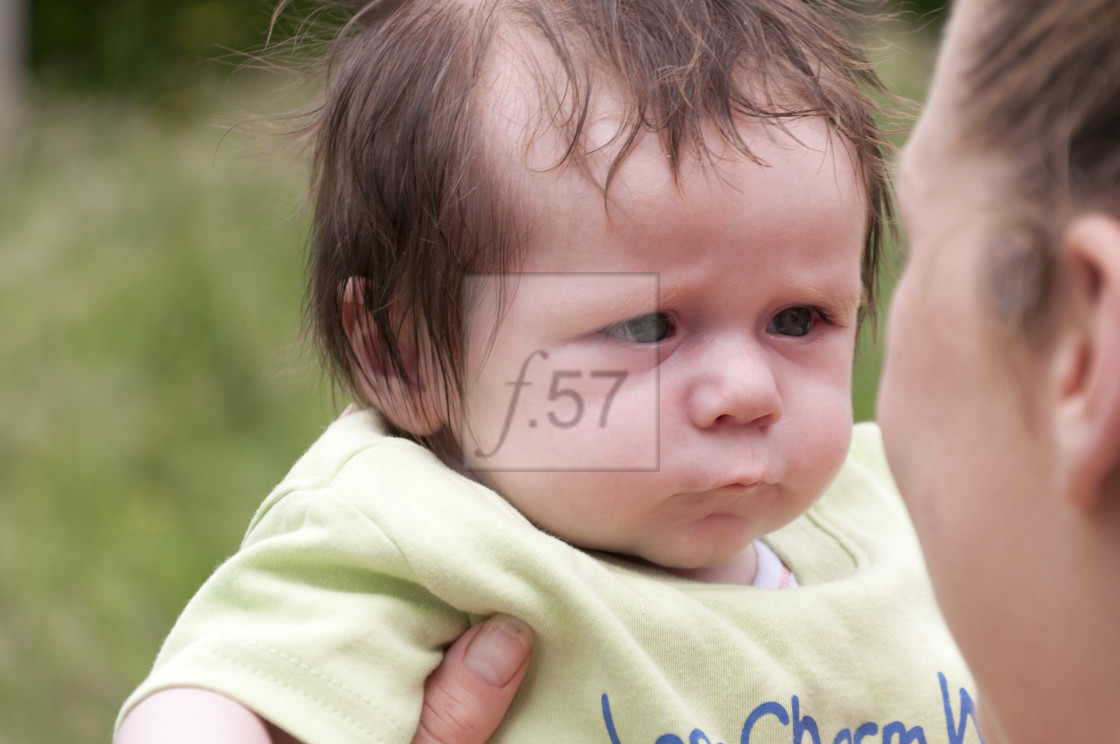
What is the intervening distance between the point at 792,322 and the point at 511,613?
46 centimetres

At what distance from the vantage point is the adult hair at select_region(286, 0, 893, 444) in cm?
130

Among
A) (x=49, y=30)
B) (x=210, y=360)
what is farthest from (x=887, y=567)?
(x=49, y=30)

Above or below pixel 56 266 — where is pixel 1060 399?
above

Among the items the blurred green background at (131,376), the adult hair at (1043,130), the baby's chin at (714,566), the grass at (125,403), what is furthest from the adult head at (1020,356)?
the grass at (125,403)

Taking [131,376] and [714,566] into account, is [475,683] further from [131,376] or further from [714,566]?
[131,376]

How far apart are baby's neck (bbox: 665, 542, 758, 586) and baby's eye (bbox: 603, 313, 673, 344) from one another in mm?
308

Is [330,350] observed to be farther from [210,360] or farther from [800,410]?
[210,360]

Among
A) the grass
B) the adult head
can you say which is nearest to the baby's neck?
the adult head

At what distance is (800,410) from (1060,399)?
1.81 feet

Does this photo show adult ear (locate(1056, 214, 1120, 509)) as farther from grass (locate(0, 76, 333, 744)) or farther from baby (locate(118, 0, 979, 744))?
grass (locate(0, 76, 333, 744))

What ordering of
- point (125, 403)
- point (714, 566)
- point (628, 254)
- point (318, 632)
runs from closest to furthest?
point (318, 632)
point (628, 254)
point (714, 566)
point (125, 403)

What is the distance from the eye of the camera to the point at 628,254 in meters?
1.29

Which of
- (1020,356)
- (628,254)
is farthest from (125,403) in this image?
(1020,356)

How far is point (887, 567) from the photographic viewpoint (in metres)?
1.54
